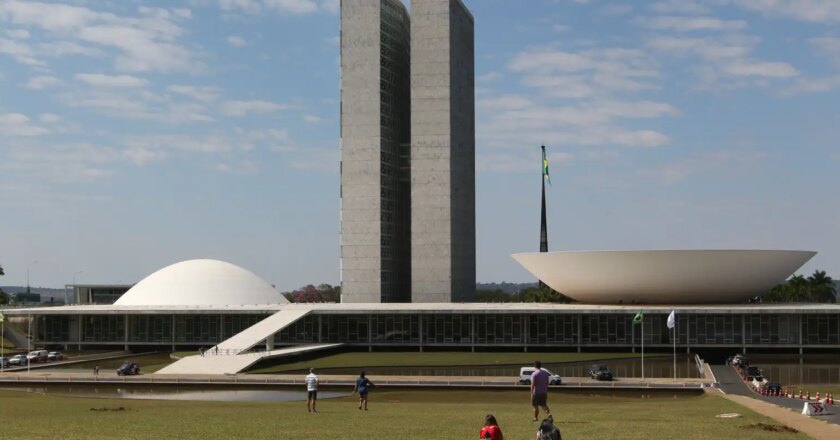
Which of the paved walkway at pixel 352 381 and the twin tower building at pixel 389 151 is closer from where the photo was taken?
the paved walkway at pixel 352 381

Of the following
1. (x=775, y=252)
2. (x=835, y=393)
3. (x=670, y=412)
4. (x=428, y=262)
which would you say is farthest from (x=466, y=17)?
(x=670, y=412)

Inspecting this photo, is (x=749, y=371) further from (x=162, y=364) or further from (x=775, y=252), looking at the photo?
(x=162, y=364)

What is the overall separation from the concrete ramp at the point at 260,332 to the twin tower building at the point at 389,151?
17.9m

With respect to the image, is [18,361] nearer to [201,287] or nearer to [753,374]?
[201,287]

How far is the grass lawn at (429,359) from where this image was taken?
2867 inches

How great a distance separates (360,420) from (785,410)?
637 inches

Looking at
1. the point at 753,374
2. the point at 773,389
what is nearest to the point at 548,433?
the point at 773,389

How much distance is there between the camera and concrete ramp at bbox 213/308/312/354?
7800 cm

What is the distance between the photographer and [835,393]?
48.5m

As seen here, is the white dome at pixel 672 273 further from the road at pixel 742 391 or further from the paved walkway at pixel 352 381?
the paved walkway at pixel 352 381

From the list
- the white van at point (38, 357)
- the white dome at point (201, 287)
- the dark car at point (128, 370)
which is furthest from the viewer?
the white dome at point (201, 287)

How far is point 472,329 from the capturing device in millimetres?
90062

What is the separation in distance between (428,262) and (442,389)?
55192 millimetres

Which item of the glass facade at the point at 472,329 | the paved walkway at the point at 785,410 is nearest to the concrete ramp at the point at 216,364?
the glass facade at the point at 472,329
